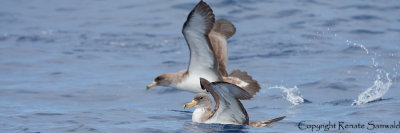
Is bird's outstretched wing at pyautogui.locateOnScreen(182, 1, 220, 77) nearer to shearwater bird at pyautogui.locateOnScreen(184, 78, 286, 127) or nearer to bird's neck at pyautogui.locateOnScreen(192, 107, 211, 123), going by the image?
shearwater bird at pyautogui.locateOnScreen(184, 78, 286, 127)

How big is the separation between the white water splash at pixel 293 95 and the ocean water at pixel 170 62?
0.02 m

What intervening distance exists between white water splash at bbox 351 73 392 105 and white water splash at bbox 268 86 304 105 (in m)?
1.08

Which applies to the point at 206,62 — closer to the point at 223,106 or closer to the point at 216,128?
the point at 216,128

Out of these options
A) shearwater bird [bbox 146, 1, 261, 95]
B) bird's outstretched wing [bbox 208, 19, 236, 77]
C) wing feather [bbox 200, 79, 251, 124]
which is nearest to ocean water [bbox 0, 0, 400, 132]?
wing feather [bbox 200, 79, 251, 124]

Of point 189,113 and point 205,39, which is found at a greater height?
point 205,39

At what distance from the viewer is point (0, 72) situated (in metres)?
15.6

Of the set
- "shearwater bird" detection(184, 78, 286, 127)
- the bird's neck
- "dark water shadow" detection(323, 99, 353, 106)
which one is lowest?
"dark water shadow" detection(323, 99, 353, 106)

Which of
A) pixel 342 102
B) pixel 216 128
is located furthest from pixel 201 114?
pixel 342 102

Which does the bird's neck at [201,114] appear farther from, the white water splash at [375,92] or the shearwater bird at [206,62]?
the white water splash at [375,92]

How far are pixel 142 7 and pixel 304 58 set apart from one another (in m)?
8.53

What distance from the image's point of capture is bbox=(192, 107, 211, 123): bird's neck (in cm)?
938

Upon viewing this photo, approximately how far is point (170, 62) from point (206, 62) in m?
5.21

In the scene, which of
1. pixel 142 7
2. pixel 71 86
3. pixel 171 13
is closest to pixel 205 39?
pixel 71 86

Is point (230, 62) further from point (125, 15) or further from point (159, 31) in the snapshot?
point (125, 15)
